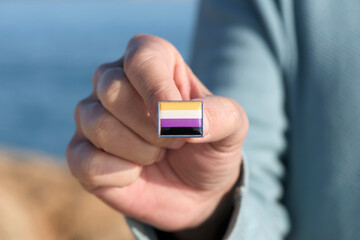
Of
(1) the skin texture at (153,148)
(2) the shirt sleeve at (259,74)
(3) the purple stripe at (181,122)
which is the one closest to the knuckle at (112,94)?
(1) the skin texture at (153,148)

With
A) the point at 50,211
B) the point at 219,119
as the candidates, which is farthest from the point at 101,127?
the point at 50,211

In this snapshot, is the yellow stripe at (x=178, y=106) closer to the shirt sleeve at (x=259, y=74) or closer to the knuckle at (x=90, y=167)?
the knuckle at (x=90, y=167)

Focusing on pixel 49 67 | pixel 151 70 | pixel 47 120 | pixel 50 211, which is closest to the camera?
pixel 151 70

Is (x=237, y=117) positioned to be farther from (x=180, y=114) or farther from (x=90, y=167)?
(x=90, y=167)

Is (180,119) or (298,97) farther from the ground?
(180,119)

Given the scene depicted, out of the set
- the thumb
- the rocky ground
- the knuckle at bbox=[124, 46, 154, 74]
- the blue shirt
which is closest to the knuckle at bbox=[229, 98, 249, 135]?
the thumb

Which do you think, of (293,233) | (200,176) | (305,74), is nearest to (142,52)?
(200,176)
